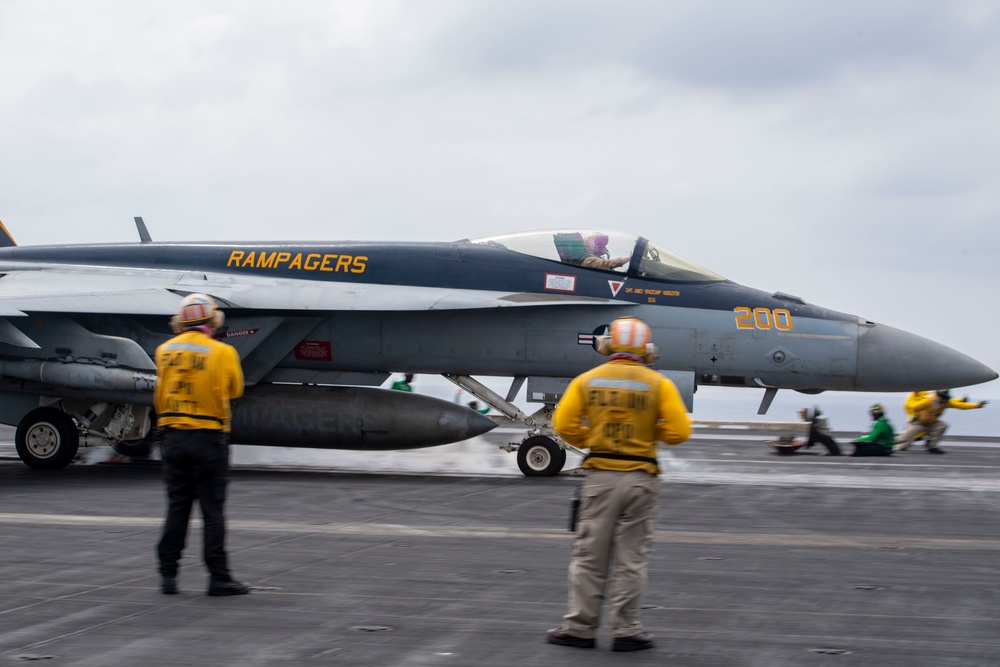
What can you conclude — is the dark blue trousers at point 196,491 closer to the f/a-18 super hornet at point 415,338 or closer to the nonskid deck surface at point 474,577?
the nonskid deck surface at point 474,577

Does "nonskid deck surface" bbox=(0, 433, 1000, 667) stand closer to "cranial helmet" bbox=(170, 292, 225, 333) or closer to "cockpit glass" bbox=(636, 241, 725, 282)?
"cranial helmet" bbox=(170, 292, 225, 333)

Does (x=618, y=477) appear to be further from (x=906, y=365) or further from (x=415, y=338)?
(x=906, y=365)

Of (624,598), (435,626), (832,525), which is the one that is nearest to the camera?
(624,598)

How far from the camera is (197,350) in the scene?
6723 millimetres

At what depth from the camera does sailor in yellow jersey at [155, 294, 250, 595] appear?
6641 millimetres

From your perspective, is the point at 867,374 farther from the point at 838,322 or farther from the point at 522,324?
the point at 522,324

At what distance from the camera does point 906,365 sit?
14.0 m

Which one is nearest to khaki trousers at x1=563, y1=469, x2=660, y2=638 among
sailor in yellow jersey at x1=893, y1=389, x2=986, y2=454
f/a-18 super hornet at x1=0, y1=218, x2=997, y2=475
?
f/a-18 super hornet at x1=0, y1=218, x2=997, y2=475

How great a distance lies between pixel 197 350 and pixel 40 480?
7968 millimetres

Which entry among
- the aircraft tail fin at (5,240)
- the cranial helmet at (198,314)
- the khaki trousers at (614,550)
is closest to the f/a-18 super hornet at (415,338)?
the aircraft tail fin at (5,240)

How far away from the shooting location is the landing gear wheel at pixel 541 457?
14414 mm

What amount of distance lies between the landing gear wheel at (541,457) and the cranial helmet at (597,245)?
8.62 ft

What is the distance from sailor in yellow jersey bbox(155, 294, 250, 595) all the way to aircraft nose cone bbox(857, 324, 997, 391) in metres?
9.80

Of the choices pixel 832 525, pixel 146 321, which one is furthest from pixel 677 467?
pixel 146 321
